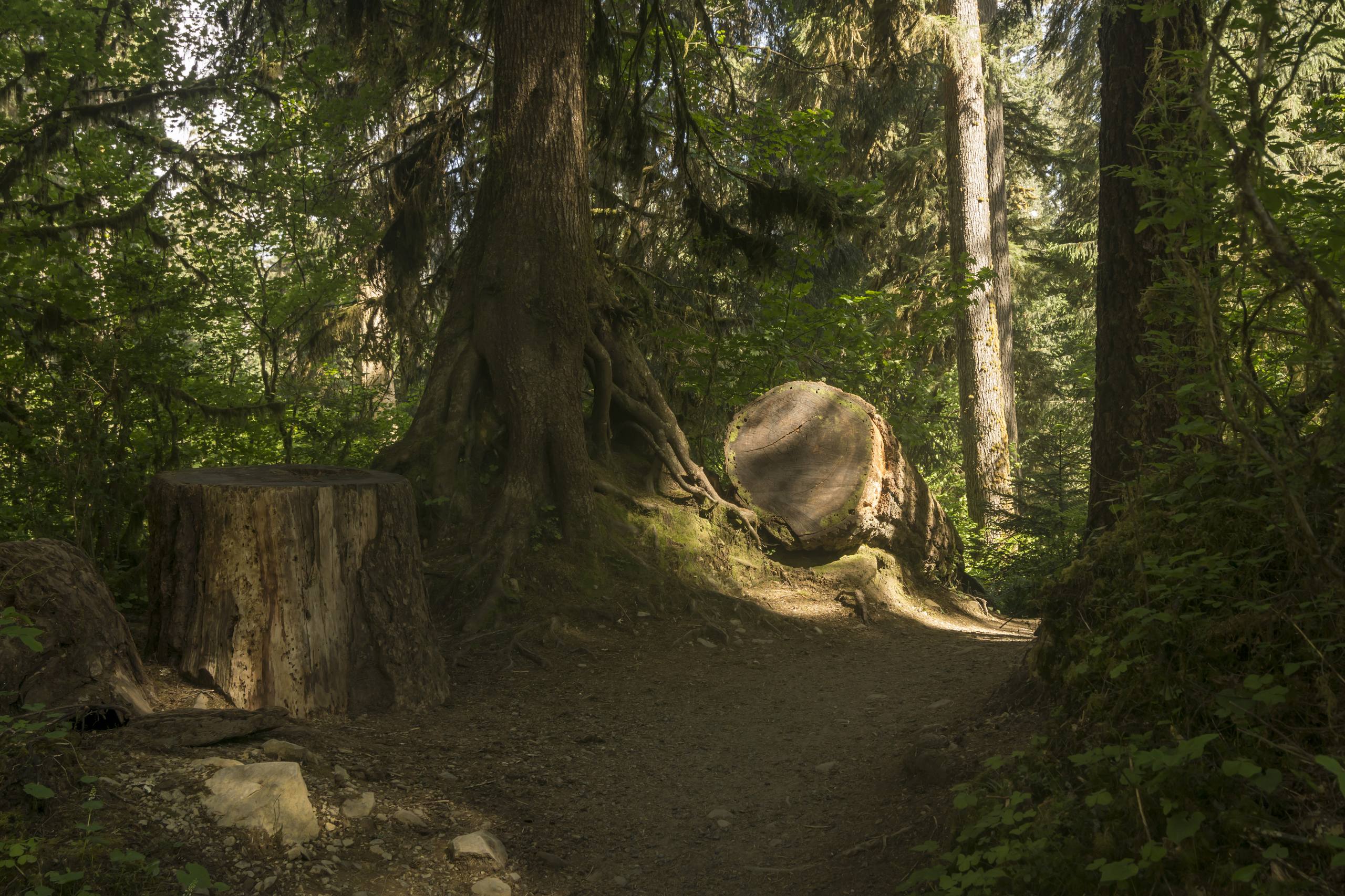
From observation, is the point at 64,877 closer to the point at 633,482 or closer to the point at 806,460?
the point at 633,482

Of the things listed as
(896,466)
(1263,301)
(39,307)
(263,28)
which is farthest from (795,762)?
(263,28)

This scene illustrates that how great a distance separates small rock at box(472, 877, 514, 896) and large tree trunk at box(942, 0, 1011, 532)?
1152cm

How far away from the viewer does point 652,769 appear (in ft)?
15.3

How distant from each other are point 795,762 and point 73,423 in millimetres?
5760

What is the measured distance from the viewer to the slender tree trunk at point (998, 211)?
15.3 metres

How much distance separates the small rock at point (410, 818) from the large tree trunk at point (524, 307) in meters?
3.66

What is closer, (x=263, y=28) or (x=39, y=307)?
(x=39, y=307)

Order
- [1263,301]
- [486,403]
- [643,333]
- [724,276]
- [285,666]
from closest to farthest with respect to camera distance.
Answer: [1263,301] < [285,666] < [486,403] < [643,333] < [724,276]

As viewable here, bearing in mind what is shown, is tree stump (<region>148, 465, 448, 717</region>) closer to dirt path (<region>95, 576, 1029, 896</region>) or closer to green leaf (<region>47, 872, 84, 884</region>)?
dirt path (<region>95, 576, 1029, 896</region>)

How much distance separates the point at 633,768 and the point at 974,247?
11.6 m

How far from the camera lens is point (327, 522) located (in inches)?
188

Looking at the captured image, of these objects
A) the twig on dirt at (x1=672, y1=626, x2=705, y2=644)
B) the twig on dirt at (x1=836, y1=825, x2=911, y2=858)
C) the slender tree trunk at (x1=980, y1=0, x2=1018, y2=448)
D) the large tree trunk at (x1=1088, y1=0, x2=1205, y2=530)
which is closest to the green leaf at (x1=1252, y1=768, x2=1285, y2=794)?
the twig on dirt at (x1=836, y1=825, x2=911, y2=858)

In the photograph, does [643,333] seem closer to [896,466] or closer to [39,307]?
[896,466]

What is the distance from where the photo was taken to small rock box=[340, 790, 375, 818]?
A: 3.41 m
